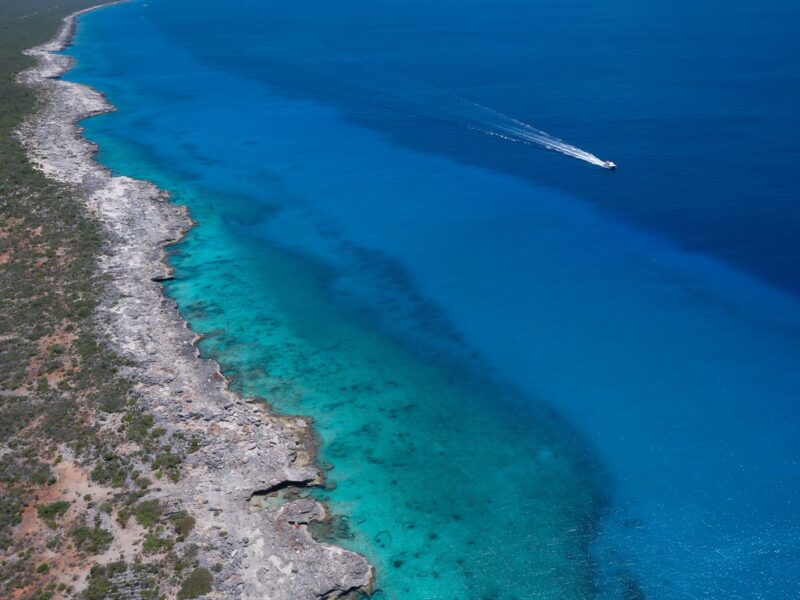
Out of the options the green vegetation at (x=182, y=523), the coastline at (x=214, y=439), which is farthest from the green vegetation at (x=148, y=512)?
the green vegetation at (x=182, y=523)

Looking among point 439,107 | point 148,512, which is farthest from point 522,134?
point 148,512

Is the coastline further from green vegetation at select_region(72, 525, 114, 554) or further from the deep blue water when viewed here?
green vegetation at select_region(72, 525, 114, 554)

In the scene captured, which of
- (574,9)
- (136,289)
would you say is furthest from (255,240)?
(574,9)

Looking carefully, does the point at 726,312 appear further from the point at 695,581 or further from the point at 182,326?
the point at 182,326

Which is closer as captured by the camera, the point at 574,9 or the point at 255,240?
the point at 255,240

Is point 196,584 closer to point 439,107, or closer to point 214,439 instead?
point 214,439

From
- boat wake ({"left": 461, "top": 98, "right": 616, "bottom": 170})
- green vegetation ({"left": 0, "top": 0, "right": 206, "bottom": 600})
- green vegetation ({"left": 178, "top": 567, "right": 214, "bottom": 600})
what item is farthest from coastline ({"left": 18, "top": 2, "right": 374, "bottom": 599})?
boat wake ({"left": 461, "top": 98, "right": 616, "bottom": 170})

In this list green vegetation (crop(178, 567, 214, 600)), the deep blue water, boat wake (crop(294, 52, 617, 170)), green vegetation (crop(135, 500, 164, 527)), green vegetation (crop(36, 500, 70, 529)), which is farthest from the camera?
boat wake (crop(294, 52, 617, 170))
